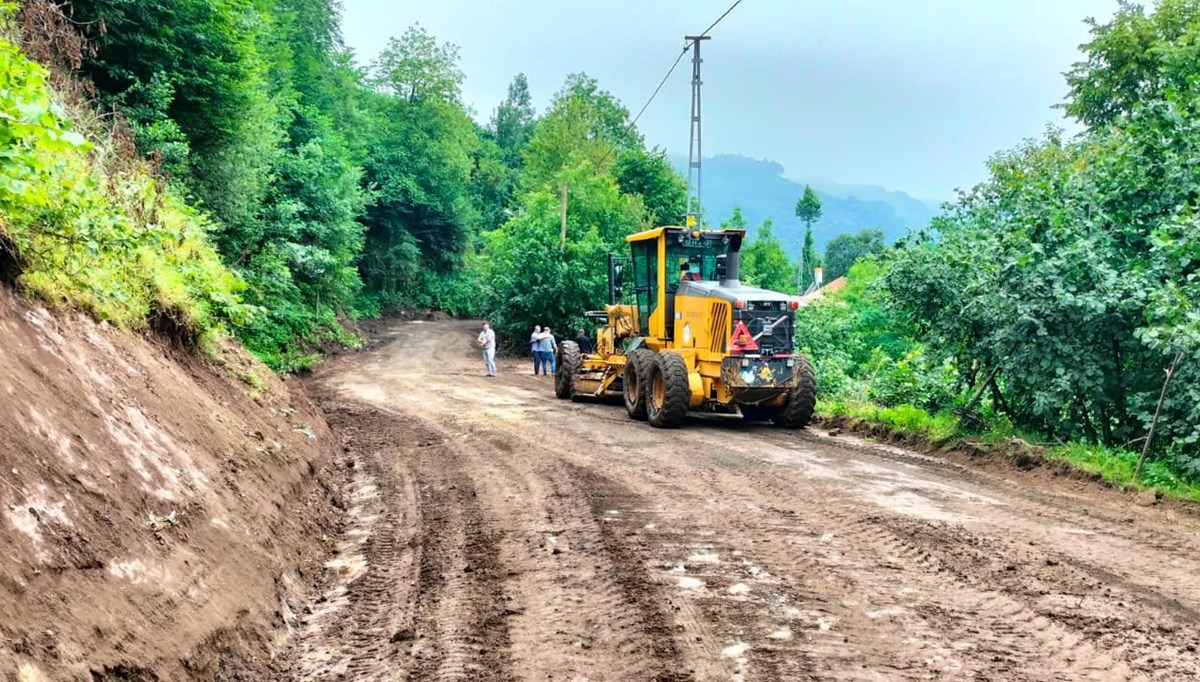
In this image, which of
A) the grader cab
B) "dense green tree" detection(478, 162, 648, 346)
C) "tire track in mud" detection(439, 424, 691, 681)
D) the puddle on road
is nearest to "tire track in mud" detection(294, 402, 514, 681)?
"tire track in mud" detection(439, 424, 691, 681)

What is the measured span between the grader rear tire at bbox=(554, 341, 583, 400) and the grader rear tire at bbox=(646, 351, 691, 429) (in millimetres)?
3936

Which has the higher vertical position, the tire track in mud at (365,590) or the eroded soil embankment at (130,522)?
the eroded soil embankment at (130,522)

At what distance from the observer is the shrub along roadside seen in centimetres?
453

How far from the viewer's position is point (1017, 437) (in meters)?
9.98

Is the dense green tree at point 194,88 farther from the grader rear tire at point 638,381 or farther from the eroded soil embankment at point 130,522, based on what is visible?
the eroded soil embankment at point 130,522

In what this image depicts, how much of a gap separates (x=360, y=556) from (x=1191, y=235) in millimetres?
8142

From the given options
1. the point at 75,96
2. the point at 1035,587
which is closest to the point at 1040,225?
the point at 1035,587

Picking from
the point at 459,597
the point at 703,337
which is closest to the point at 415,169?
the point at 703,337

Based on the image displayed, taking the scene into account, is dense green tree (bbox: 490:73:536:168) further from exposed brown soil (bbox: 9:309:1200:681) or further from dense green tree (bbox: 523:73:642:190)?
exposed brown soil (bbox: 9:309:1200:681)

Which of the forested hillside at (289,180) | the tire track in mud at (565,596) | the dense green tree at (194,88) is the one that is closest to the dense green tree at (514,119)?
the forested hillside at (289,180)

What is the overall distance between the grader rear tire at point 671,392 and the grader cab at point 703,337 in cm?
1

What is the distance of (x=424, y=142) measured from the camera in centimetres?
5409

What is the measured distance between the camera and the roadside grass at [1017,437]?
793cm

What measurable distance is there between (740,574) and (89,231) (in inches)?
203
